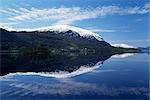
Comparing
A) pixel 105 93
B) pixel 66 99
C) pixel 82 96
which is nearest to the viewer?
pixel 66 99

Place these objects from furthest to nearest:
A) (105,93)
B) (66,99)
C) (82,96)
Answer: (105,93) < (82,96) < (66,99)

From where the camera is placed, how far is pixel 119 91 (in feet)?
64.1

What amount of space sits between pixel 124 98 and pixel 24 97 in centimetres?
528

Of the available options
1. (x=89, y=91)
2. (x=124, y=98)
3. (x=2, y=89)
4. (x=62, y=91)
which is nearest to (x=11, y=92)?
(x=2, y=89)

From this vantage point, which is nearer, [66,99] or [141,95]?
[66,99]

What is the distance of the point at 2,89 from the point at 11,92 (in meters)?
1.59

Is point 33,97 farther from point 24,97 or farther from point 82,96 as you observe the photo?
point 82,96

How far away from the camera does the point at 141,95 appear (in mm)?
17844

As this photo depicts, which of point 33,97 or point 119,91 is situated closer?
point 33,97

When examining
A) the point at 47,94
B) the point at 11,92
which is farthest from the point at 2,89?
the point at 47,94

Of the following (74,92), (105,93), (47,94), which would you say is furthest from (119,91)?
(47,94)

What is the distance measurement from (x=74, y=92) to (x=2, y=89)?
14.6 ft

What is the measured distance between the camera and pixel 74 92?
731 inches

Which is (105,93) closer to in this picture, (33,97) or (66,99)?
(66,99)
